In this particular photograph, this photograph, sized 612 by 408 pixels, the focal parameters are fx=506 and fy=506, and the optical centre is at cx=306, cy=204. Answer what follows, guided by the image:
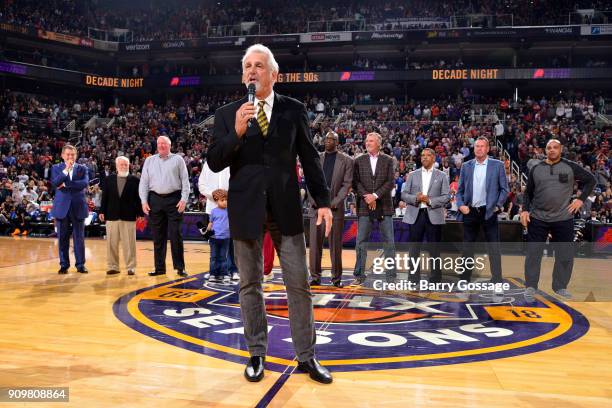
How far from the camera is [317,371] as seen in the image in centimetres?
271

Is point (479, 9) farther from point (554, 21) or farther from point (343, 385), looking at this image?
point (343, 385)

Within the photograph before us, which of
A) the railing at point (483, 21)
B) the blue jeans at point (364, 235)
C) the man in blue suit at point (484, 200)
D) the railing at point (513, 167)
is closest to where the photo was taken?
the man in blue suit at point (484, 200)

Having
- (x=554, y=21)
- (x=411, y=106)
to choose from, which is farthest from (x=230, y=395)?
(x=554, y=21)

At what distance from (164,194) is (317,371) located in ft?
14.5

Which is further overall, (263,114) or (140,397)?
(263,114)

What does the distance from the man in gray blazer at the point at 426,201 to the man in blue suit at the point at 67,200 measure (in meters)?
4.23

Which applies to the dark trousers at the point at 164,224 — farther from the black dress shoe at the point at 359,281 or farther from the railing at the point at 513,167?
the railing at the point at 513,167

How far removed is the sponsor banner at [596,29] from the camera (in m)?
23.5

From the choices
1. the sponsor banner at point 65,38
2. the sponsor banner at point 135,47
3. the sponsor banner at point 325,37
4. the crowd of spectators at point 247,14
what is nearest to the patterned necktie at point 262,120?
the sponsor banner at point 325,37

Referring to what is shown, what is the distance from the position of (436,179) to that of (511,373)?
3.52 meters

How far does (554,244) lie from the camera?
5.42m

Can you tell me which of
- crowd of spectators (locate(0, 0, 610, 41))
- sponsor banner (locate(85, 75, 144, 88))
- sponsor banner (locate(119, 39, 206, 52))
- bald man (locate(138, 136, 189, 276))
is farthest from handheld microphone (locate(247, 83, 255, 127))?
sponsor banner (locate(85, 75, 144, 88))

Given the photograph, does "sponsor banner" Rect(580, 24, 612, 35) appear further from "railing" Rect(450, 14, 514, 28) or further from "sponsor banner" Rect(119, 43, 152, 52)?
"sponsor banner" Rect(119, 43, 152, 52)

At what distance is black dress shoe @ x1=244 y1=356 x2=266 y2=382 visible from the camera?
8.88 feet
